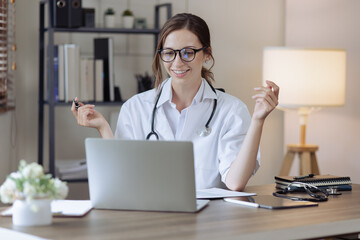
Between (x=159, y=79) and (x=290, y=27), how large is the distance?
87.3 inches

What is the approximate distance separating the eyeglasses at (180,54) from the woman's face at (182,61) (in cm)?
1

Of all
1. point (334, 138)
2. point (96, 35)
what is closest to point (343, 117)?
point (334, 138)

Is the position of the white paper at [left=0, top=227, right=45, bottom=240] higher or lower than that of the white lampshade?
lower

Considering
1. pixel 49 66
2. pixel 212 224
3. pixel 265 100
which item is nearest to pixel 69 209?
pixel 212 224

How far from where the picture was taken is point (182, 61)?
7.48 feet

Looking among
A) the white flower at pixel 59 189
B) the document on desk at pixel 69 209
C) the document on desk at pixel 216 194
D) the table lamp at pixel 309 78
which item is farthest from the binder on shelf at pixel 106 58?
the white flower at pixel 59 189

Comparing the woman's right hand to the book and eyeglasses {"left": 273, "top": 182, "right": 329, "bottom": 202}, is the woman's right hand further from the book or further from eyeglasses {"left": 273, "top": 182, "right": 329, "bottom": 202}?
the book

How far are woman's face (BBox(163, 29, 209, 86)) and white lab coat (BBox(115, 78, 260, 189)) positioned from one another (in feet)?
0.26

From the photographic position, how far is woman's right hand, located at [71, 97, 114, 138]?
2121 mm

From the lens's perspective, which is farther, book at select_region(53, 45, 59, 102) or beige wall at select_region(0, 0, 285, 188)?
beige wall at select_region(0, 0, 285, 188)

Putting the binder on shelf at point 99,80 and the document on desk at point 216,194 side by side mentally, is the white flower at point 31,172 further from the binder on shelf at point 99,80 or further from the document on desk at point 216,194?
the binder on shelf at point 99,80

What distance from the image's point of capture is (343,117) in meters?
4.05

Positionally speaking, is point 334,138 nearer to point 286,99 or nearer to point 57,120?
point 286,99

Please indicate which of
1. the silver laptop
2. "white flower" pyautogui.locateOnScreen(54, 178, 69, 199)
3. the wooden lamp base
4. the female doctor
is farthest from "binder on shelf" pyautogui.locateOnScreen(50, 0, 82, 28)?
"white flower" pyautogui.locateOnScreen(54, 178, 69, 199)
